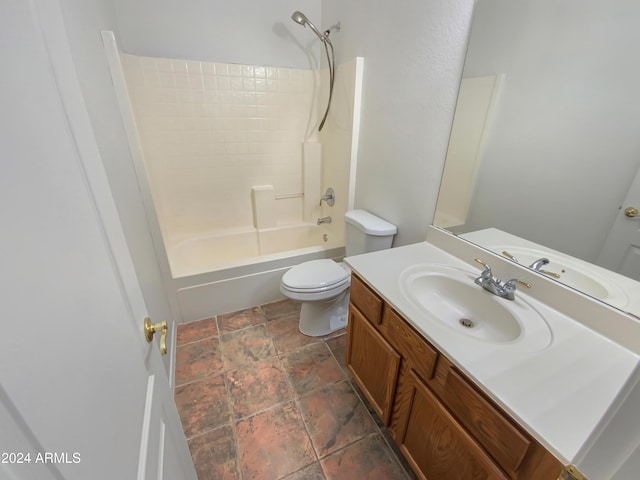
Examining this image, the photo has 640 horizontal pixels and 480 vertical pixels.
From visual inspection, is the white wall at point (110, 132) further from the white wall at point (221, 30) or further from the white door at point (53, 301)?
the white door at point (53, 301)

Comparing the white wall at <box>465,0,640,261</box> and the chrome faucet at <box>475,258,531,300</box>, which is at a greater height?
the white wall at <box>465,0,640,261</box>

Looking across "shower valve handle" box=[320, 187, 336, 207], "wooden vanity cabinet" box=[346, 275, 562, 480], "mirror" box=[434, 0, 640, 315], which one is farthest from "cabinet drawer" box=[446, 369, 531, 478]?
"shower valve handle" box=[320, 187, 336, 207]

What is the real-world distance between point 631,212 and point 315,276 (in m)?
1.38

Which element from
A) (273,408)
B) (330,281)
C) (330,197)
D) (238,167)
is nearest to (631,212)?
(330,281)

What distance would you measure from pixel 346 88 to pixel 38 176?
1.95 metres

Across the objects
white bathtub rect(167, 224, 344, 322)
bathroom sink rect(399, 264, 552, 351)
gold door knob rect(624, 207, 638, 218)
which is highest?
gold door knob rect(624, 207, 638, 218)

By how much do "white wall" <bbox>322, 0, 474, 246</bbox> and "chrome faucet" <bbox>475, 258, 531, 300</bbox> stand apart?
18.2 inches

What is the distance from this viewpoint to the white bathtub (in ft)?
6.35

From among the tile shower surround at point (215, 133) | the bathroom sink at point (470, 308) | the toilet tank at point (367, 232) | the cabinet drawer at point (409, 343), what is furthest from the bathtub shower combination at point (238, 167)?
the cabinet drawer at point (409, 343)

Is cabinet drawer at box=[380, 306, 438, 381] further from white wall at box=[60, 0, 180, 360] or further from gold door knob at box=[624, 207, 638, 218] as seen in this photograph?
white wall at box=[60, 0, 180, 360]

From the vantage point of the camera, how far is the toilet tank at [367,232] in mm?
1665

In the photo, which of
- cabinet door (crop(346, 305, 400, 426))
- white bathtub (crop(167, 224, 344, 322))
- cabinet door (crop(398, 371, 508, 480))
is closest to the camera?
cabinet door (crop(398, 371, 508, 480))

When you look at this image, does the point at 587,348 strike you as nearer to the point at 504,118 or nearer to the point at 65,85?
the point at 504,118

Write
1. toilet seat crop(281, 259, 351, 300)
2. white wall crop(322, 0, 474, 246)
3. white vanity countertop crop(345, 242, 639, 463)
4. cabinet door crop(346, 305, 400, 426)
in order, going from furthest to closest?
1. toilet seat crop(281, 259, 351, 300)
2. white wall crop(322, 0, 474, 246)
3. cabinet door crop(346, 305, 400, 426)
4. white vanity countertop crop(345, 242, 639, 463)
